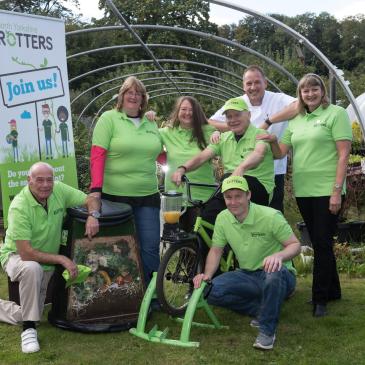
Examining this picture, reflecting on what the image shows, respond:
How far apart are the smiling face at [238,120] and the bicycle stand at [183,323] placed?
1.19m

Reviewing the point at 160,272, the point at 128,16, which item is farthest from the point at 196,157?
the point at 128,16

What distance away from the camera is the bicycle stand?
3.70 meters

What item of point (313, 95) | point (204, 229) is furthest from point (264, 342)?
point (313, 95)

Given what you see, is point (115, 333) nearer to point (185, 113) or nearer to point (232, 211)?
point (232, 211)

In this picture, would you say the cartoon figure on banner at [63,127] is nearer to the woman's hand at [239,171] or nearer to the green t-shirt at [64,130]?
the green t-shirt at [64,130]

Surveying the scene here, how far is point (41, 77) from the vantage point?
476 cm

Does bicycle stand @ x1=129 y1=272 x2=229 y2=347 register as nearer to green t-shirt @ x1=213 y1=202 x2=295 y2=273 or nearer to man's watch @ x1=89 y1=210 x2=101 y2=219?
green t-shirt @ x1=213 y1=202 x2=295 y2=273

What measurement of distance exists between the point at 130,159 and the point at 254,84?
48.4 inches

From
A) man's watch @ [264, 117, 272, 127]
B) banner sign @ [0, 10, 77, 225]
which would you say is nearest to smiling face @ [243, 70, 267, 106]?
man's watch @ [264, 117, 272, 127]

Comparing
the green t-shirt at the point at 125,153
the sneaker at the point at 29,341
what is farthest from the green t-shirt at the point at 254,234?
the sneaker at the point at 29,341

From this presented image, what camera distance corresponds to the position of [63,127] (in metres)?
4.97

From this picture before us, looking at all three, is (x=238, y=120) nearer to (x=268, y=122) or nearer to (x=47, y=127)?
(x=268, y=122)

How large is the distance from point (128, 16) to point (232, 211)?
2194 cm

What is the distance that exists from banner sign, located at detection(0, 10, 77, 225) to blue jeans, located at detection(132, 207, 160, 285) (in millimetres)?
1032
